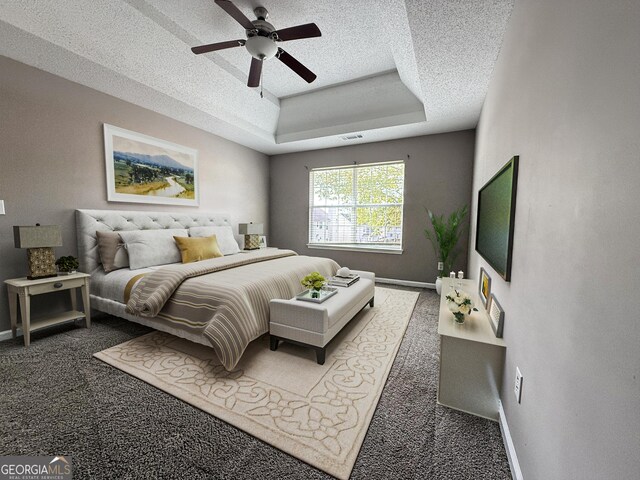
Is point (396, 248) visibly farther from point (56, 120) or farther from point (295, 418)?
point (56, 120)

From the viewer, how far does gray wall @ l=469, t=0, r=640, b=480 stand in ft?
1.93

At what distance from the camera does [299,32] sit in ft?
7.12

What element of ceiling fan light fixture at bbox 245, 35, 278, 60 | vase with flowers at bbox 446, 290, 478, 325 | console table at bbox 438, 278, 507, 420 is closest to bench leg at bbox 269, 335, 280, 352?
console table at bbox 438, 278, 507, 420

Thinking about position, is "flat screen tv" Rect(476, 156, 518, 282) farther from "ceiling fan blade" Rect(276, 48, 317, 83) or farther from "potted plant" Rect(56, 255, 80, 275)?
"potted plant" Rect(56, 255, 80, 275)

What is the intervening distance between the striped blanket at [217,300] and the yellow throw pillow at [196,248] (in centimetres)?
64

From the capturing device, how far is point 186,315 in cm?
217

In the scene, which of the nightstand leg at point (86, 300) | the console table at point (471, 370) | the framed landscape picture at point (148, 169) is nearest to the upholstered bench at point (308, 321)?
the console table at point (471, 370)

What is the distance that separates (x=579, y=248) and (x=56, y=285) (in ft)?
12.1

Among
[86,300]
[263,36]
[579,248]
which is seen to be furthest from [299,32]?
[86,300]

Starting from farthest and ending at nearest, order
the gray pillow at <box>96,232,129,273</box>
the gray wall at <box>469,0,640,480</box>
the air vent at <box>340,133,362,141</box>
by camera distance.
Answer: the air vent at <box>340,133,362,141</box>, the gray pillow at <box>96,232,129,273</box>, the gray wall at <box>469,0,640,480</box>

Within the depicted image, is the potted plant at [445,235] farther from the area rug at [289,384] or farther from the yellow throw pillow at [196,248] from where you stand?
the yellow throw pillow at [196,248]

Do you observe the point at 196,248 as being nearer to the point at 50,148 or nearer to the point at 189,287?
the point at 189,287

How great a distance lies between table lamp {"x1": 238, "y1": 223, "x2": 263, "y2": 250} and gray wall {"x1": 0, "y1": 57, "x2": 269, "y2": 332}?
1.35 m

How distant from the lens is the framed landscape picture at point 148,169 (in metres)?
3.18
